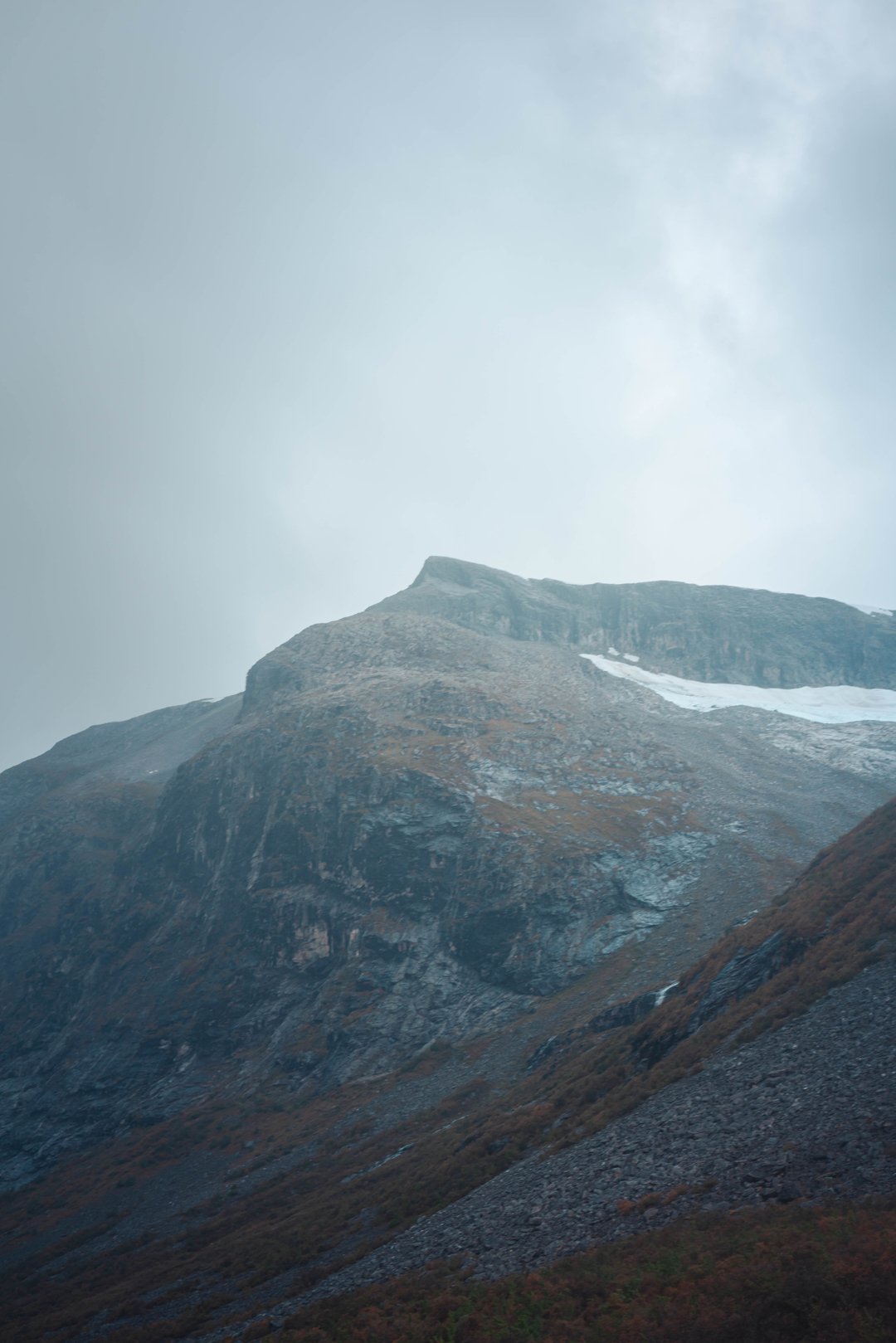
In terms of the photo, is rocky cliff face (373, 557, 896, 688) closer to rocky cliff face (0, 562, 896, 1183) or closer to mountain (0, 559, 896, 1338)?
mountain (0, 559, 896, 1338)

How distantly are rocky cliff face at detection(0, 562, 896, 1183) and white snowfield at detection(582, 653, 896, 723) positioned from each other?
8.05 meters

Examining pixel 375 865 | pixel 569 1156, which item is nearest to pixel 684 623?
pixel 375 865

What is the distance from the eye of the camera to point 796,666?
441 ft

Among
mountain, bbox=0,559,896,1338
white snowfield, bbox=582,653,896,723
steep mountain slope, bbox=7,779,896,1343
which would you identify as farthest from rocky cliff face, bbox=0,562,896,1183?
steep mountain slope, bbox=7,779,896,1343

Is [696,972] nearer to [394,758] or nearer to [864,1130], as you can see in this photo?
[864,1130]

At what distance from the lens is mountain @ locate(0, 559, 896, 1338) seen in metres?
36.5

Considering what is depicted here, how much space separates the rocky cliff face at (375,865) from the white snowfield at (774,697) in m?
8.05

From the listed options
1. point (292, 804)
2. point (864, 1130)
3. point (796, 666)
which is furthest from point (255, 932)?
point (796, 666)

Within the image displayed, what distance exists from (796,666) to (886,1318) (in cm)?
13702

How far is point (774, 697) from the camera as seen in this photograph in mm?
120062

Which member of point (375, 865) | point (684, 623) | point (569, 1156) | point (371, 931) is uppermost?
point (684, 623)

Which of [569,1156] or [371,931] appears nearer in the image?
[569,1156]

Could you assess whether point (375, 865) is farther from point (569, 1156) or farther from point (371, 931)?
point (569, 1156)

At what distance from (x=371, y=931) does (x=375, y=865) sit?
22.1 ft
